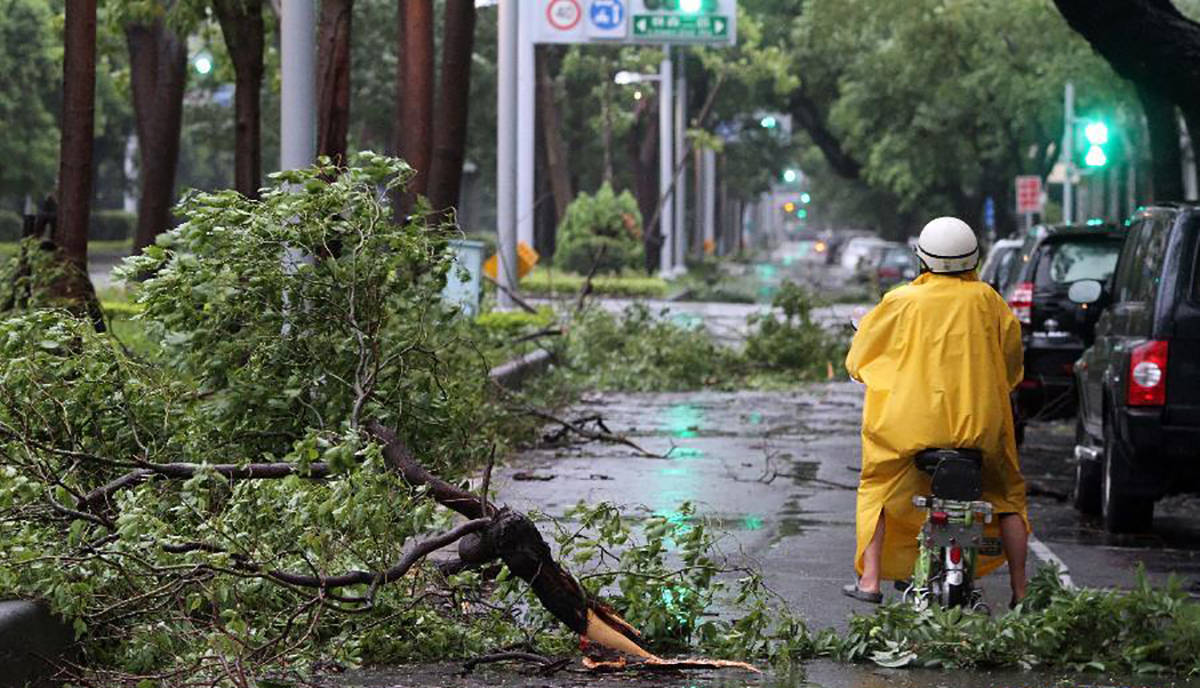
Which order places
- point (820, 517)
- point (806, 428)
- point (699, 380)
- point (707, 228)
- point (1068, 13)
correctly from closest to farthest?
point (820, 517), point (1068, 13), point (806, 428), point (699, 380), point (707, 228)

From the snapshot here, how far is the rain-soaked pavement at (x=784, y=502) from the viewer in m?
7.86

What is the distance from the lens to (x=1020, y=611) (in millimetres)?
8398

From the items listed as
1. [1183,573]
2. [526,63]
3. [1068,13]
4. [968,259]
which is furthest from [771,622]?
[526,63]

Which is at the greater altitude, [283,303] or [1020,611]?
[283,303]

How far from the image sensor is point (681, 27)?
113 feet

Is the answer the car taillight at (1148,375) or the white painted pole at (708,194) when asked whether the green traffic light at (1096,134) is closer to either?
the car taillight at (1148,375)

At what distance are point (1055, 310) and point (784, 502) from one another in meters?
5.01

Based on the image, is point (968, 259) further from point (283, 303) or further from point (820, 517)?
point (820, 517)

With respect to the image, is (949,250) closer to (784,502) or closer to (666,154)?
(784,502)

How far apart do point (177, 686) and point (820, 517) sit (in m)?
6.86

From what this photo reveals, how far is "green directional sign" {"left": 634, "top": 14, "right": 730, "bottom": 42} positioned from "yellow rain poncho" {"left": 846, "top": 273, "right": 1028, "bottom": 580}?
85.4 feet

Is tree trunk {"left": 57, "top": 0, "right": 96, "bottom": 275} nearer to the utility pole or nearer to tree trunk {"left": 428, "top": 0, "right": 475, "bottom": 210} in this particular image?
tree trunk {"left": 428, "top": 0, "right": 475, "bottom": 210}

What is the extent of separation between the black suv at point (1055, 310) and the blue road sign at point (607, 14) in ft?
55.4

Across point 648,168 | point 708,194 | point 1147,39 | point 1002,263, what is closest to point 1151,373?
point 1147,39
